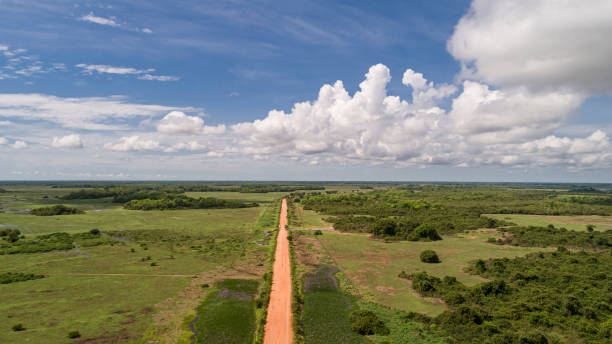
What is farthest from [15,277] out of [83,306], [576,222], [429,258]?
[576,222]

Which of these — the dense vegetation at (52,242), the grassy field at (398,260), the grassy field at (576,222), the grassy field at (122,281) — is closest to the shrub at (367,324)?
the grassy field at (398,260)

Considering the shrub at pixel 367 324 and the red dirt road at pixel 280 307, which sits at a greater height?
the shrub at pixel 367 324

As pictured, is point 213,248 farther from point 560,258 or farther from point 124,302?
point 560,258

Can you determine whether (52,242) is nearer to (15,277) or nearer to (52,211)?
(15,277)

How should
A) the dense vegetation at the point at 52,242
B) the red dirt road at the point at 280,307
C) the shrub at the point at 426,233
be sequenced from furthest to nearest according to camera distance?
the shrub at the point at 426,233 < the dense vegetation at the point at 52,242 < the red dirt road at the point at 280,307

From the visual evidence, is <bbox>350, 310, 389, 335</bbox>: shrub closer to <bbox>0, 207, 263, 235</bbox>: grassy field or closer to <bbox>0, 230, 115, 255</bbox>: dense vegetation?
<bbox>0, 207, 263, 235</bbox>: grassy field

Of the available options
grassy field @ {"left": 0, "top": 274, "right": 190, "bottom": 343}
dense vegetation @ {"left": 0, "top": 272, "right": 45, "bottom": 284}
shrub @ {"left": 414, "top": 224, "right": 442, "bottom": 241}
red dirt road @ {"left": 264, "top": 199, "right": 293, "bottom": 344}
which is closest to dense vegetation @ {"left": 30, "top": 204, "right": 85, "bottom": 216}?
dense vegetation @ {"left": 0, "top": 272, "right": 45, "bottom": 284}

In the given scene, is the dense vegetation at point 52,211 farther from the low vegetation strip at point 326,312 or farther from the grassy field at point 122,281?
the low vegetation strip at point 326,312
